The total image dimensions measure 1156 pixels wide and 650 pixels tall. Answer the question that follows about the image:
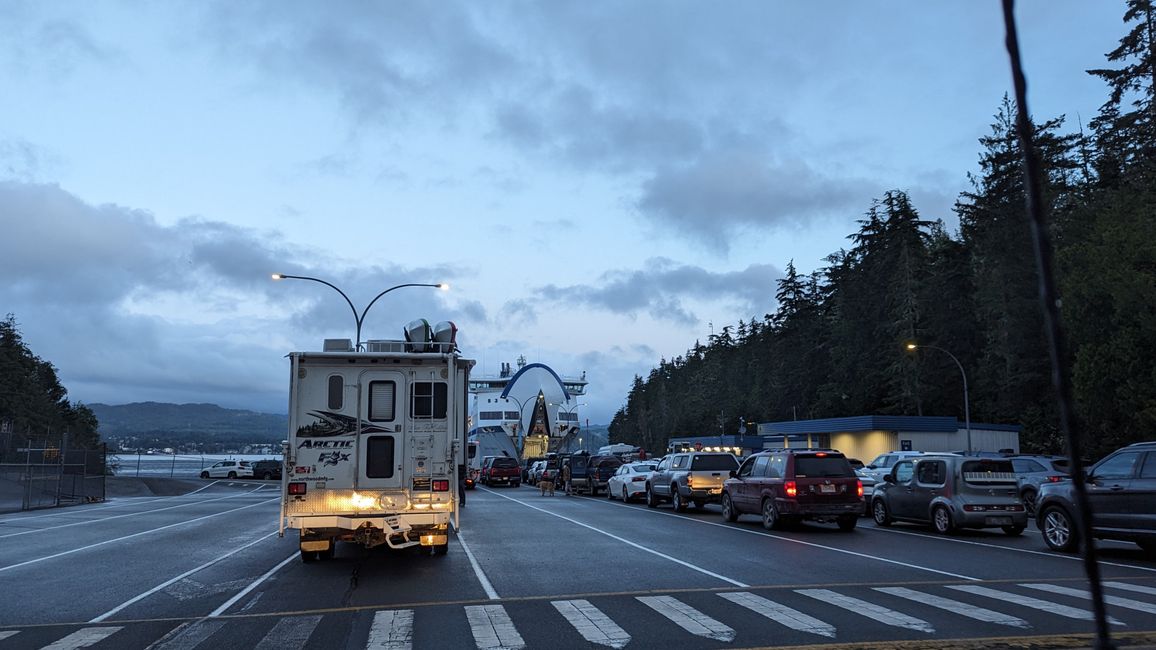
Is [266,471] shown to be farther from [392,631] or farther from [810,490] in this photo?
[392,631]

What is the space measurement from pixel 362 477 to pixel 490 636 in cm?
574

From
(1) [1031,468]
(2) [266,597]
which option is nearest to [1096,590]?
(2) [266,597]

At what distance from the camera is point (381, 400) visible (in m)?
13.5

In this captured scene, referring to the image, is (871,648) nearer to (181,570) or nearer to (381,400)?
(381,400)

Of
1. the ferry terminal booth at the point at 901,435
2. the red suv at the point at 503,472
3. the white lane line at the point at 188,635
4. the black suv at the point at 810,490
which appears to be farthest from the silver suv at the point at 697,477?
the red suv at the point at 503,472

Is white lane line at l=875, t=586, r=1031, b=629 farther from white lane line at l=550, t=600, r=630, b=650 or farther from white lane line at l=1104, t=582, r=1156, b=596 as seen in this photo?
white lane line at l=550, t=600, r=630, b=650

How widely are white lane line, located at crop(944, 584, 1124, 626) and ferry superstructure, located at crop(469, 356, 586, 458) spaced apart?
66580 mm

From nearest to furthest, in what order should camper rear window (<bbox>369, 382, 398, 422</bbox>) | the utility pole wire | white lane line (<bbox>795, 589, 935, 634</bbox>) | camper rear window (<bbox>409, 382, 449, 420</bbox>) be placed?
1. the utility pole wire
2. white lane line (<bbox>795, 589, 935, 634</bbox>)
3. camper rear window (<bbox>369, 382, 398, 422</bbox>)
4. camper rear window (<bbox>409, 382, 449, 420</bbox>)

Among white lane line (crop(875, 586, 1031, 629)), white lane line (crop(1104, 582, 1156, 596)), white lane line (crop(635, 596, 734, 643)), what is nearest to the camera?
white lane line (crop(635, 596, 734, 643))

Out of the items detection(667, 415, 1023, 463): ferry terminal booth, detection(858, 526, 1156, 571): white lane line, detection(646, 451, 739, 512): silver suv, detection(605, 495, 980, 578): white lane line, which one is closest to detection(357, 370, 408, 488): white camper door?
detection(605, 495, 980, 578): white lane line

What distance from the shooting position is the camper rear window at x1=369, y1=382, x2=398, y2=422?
526 inches

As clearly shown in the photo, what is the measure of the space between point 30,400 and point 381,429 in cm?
7664

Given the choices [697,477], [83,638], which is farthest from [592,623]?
[697,477]

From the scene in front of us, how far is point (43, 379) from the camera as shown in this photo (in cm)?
9981
